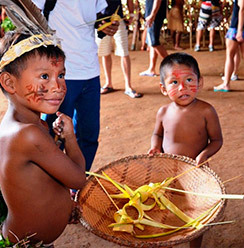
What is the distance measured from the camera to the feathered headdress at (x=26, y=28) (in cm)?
178

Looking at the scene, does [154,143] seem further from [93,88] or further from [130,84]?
[130,84]

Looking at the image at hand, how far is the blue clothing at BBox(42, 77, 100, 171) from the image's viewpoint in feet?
9.61

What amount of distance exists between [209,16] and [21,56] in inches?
243

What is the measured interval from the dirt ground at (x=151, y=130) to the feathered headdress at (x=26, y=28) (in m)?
1.58

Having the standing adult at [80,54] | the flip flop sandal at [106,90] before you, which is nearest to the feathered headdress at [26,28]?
the standing adult at [80,54]

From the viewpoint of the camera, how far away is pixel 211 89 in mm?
5832

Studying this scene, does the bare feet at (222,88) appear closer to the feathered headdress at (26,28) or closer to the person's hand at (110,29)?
the person's hand at (110,29)

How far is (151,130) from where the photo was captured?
4.61 metres

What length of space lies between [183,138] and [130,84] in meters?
3.15

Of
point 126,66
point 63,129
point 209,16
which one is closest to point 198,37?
point 209,16

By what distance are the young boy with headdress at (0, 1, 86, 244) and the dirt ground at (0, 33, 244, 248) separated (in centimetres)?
106

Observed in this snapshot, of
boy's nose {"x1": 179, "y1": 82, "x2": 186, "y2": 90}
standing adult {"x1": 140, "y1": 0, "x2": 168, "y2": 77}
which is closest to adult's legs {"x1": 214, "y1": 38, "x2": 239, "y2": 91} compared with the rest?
standing adult {"x1": 140, "y1": 0, "x2": 168, "y2": 77}

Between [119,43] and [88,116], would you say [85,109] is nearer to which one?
[88,116]

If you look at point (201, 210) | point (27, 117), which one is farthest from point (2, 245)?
point (201, 210)
